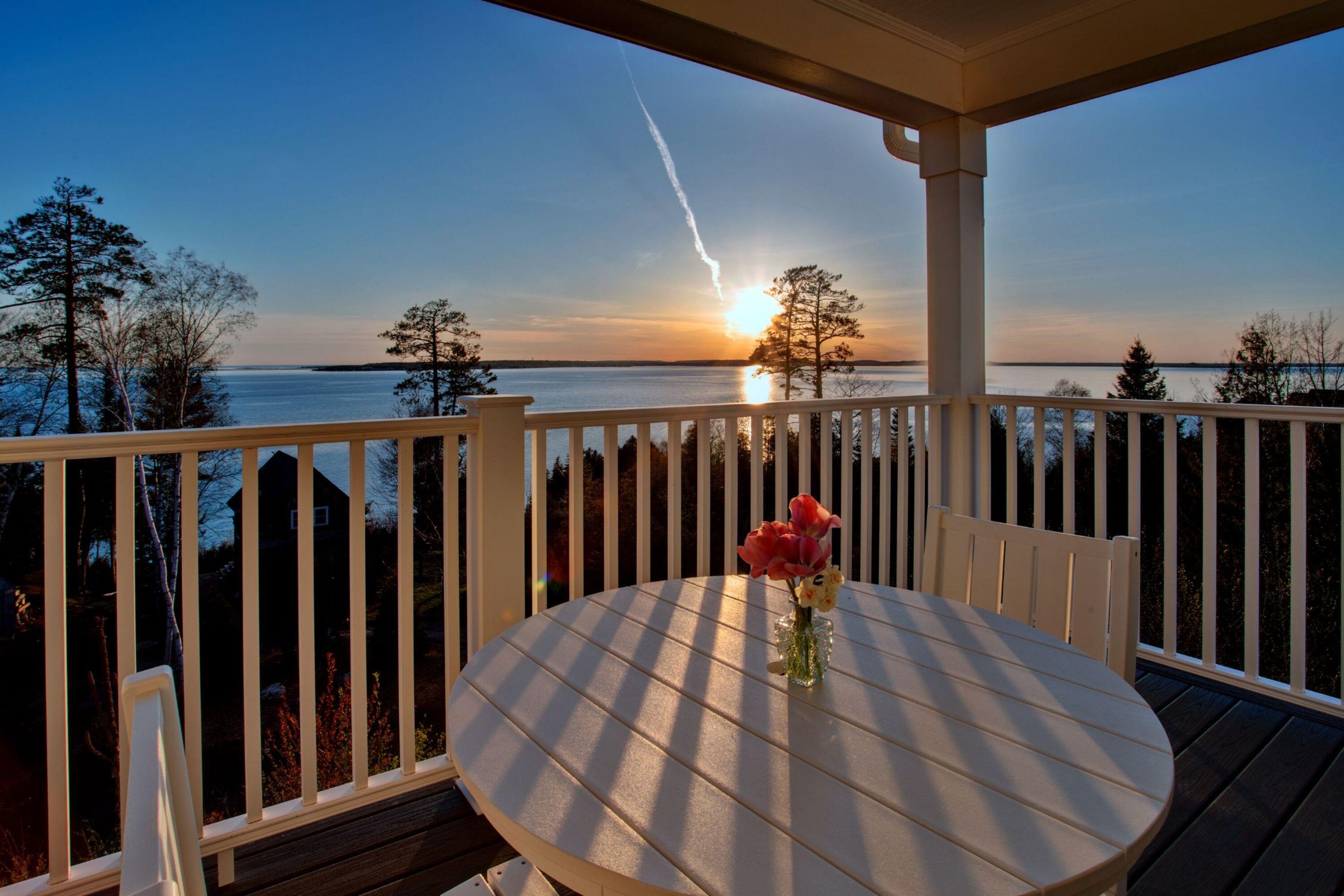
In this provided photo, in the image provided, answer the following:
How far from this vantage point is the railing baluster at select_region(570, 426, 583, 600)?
231 cm

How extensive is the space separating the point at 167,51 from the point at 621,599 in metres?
13.7

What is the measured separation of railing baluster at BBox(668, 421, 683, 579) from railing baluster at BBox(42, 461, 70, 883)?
163 centimetres

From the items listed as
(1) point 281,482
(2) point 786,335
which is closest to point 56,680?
(1) point 281,482

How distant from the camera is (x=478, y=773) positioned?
93 cm

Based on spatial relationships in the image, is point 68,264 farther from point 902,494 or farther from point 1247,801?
point 1247,801

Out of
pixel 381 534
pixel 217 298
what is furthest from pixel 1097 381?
pixel 217 298

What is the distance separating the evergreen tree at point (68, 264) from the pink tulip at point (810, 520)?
11.8 metres

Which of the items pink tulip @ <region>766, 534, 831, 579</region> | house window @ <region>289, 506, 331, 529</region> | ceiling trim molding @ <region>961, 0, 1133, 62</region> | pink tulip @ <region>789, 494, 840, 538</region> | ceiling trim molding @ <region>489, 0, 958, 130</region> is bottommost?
house window @ <region>289, 506, 331, 529</region>

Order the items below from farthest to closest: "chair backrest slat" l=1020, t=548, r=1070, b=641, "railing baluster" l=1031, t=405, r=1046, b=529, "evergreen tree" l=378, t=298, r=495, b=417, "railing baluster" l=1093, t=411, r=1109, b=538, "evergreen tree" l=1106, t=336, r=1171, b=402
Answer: "evergreen tree" l=378, t=298, r=495, b=417 → "evergreen tree" l=1106, t=336, r=1171, b=402 → "railing baluster" l=1031, t=405, r=1046, b=529 → "railing baluster" l=1093, t=411, r=1109, b=538 → "chair backrest slat" l=1020, t=548, r=1070, b=641

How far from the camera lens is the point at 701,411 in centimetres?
255

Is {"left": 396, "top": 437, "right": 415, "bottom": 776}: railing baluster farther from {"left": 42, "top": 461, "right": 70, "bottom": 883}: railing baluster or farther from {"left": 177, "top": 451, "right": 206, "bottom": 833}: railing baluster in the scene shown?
{"left": 42, "top": 461, "right": 70, "bottom": 883}: railing baluster

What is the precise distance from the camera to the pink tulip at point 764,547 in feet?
3.63

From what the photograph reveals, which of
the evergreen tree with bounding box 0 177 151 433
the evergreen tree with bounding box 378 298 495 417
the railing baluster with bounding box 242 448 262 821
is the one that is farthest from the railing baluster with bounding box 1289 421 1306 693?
the evergreen tree with bounding box 0 177 151 433

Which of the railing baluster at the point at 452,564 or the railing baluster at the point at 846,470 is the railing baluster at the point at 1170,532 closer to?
the railing baluster at the point at 846,470
